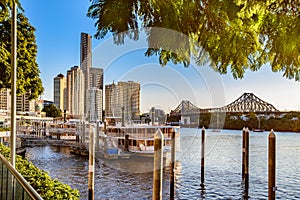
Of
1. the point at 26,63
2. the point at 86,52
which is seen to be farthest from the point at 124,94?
the point at 86,52

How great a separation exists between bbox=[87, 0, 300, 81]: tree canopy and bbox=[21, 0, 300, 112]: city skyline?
0.23 metres

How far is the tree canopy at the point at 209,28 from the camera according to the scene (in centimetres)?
286

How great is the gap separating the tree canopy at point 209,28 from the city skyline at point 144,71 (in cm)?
23

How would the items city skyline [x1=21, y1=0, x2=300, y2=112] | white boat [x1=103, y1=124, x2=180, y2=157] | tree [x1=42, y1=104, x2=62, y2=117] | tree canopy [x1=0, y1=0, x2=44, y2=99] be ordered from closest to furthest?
city skyline [x1=21, y1=0, x2=300, y2=112] → tree canopy [x1=0, y1=0, x2=44, y2=99] → white boat [x1=103, y1=124, x2=180, y2=157] → tree [x1=42, y1=104, x2=62, y2=117]

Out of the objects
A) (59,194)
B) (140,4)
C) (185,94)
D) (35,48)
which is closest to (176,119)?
(35,48)

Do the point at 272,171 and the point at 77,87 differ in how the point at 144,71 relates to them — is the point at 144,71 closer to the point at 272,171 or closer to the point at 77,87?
the point at 272,171

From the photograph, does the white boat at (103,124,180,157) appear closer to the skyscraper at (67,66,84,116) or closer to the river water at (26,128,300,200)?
the river water at (26,128,300,200)

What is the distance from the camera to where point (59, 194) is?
398 cm

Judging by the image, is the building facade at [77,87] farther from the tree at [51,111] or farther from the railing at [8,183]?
the tree at [51,111]

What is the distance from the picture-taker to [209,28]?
317cm

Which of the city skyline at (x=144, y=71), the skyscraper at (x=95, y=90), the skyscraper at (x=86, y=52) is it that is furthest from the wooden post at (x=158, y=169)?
the skyscraper at (x=86, y=52)

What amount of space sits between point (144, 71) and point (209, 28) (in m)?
3.40

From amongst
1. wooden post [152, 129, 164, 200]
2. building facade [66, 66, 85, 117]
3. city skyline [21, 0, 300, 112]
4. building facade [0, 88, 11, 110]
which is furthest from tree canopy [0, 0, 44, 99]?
wooden post [152, 129, 164, 200]

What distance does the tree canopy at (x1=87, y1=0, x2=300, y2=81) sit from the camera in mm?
2859
